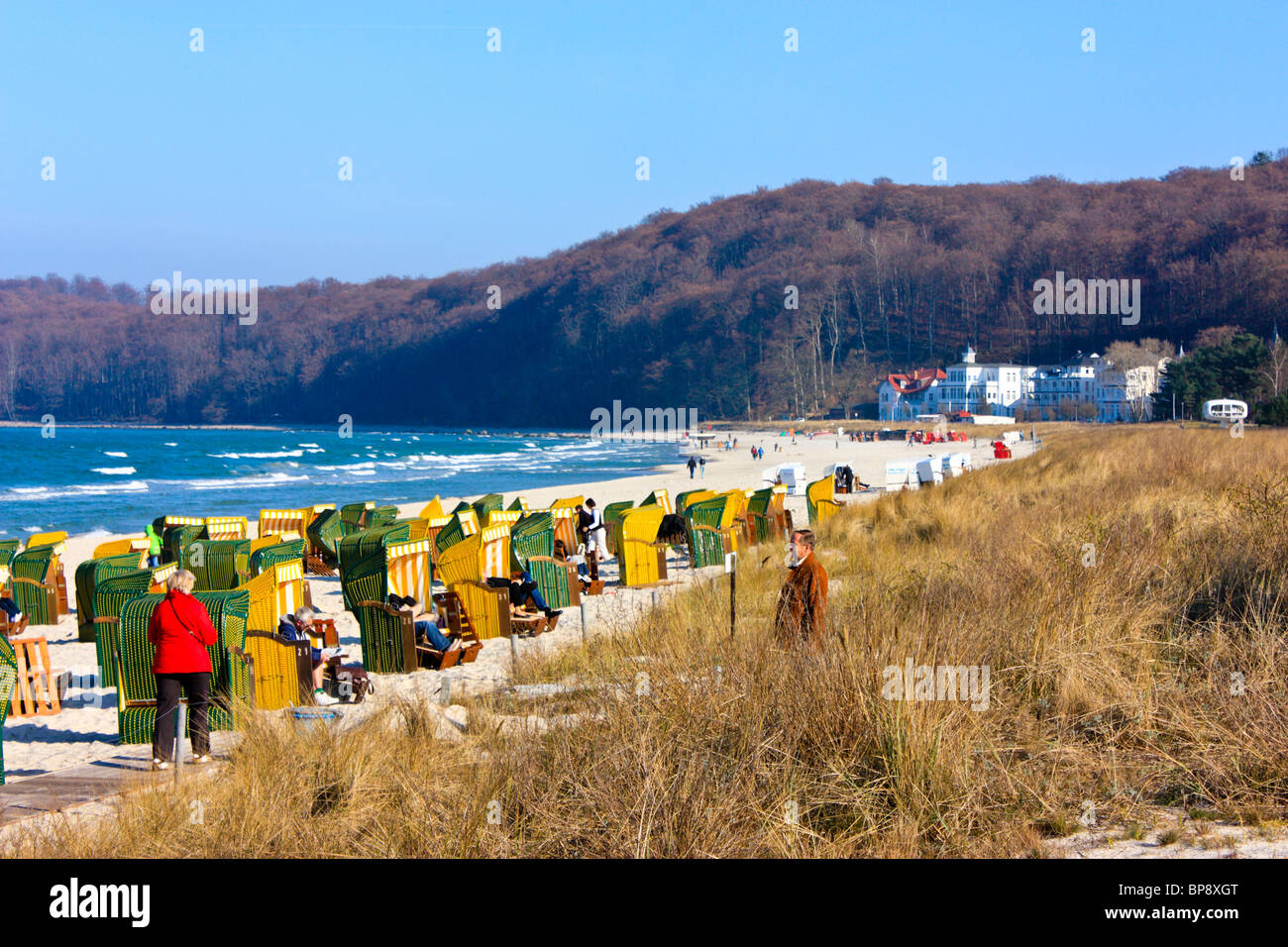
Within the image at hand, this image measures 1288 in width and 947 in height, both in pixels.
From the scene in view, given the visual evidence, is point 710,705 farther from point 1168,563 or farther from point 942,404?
point 942,404

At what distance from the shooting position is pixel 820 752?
→ 382 centimetres

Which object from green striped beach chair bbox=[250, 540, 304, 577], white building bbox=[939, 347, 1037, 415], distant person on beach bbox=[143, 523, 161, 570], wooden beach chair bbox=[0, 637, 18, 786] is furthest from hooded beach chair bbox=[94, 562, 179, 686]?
white building bbox=[939, 347, 1037, 415]

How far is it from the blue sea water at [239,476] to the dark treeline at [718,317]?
109 feet

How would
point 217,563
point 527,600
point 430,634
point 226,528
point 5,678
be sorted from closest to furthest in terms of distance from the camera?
point 5,678, point 430,634, point 527,600, point 217,563, point 226,528

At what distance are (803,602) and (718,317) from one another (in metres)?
119

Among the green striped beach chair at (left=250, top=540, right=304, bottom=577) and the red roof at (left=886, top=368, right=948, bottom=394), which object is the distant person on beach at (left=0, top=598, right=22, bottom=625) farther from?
the red roof at (left=886, top=368, right=948, bottom=394)

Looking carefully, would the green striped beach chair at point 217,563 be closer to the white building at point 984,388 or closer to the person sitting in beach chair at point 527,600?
the person sitting in beach chair at point 527,600

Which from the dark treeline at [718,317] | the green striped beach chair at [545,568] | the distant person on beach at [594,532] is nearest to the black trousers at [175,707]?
the green striped beach chair at [545,568]

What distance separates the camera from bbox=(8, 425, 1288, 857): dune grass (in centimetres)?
343

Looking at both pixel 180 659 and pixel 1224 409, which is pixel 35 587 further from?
pixel 1224 409

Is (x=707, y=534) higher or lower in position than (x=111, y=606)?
A: lower

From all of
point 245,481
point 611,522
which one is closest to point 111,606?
point 611,522

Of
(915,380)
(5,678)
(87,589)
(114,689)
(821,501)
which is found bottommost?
(114,689)

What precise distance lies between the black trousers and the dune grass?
45.7 inches
